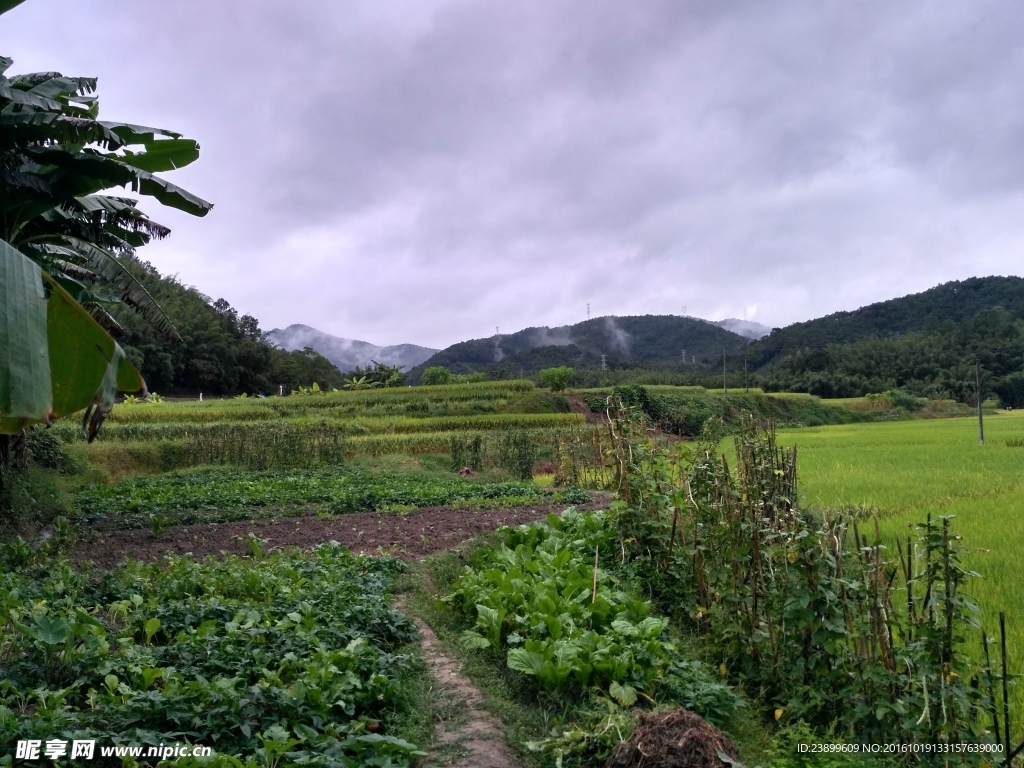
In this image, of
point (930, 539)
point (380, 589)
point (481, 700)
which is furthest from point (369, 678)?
point (930, 539)

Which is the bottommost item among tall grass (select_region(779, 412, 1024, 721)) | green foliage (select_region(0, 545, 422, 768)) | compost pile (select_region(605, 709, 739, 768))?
tall grass (select_region(779, 412, 1024, 721))

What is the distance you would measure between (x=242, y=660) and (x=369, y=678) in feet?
2.20

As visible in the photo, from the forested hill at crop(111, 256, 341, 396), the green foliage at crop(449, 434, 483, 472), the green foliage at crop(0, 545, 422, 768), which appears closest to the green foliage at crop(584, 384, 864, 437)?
the green foliage at crop(449, 434, 483, 472)

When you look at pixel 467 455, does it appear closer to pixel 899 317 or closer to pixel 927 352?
pixel 927 352

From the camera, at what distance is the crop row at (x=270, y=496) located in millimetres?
9953

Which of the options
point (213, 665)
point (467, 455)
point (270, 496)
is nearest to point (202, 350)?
point (467, 455)

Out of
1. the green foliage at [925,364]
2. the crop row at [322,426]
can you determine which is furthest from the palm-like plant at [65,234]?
the green foliage at [925,364]

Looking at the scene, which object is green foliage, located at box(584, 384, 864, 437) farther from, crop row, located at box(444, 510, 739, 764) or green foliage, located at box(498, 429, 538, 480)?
crop row, located at box(444, 510, 739, 764)

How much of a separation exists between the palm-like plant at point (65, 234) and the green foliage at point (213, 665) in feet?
3.95

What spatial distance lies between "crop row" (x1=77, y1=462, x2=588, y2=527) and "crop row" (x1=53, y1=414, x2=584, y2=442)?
17.4ft

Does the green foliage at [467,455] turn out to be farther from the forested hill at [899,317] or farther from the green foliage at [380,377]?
the forested hill at [899,317]

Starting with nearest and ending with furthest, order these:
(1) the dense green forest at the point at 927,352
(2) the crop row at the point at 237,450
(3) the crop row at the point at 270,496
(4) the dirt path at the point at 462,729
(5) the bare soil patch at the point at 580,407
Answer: (4) the dirt path at the point at 462,729
(3) the crop row at the point at 270,496
(2) the crop row at the point at 237,450
(5) the bare soil patch at the point at 580,407
(1) the dense green forest at the point at 927,352

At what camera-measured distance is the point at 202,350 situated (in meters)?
46.8

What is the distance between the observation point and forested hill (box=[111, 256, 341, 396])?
42250 millimetres
